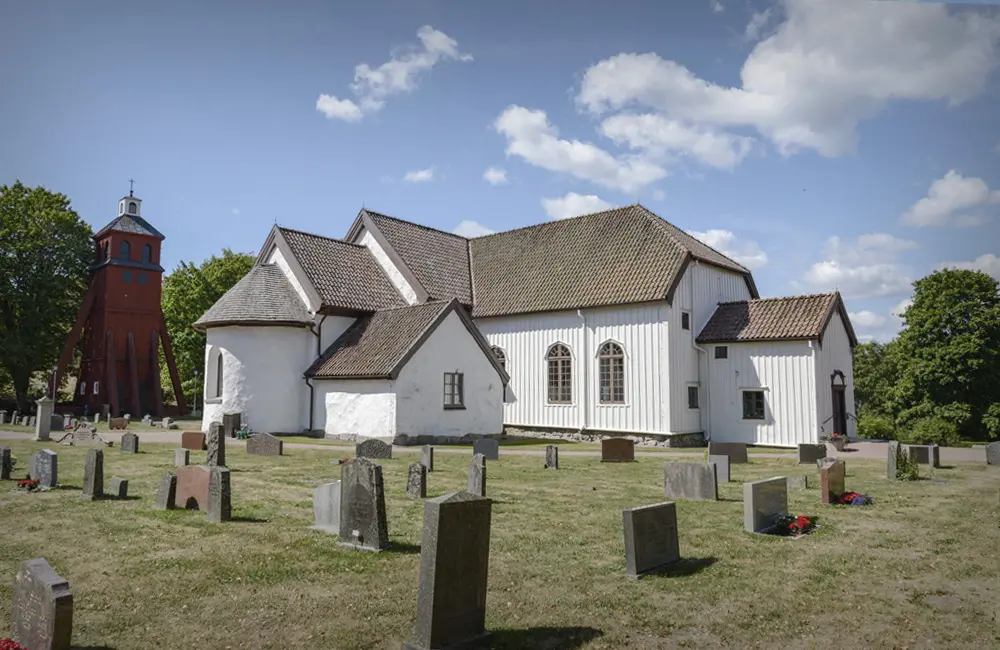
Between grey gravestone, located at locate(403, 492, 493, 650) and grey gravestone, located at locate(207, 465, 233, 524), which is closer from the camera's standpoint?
grey gravestone, located at locate(403, 492, 493, 650)

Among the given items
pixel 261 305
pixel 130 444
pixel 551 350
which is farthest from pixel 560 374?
pixel 130 444

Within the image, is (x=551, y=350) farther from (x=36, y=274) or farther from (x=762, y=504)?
(x=36, y=274)

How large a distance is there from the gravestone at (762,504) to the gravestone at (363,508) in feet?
16.7

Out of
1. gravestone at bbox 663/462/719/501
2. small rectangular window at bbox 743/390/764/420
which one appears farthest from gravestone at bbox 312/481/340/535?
small rectangular window at bbox 743/390/764/420

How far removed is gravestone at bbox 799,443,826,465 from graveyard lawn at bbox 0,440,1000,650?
20.6ft

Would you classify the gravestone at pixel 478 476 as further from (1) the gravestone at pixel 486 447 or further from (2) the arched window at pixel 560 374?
(2) the arched window at pixel 560 374

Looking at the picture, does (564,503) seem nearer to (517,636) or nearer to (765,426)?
(517,636)

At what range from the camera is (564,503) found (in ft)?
40.6

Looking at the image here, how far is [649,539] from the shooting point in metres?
7.91

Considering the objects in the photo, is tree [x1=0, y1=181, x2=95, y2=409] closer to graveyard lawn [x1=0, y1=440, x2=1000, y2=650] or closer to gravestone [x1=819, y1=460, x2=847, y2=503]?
graveyard lawn [x1=0, y1=440, x2=1000, y2=650]

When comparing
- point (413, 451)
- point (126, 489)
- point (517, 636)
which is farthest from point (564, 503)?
point (413, 451)

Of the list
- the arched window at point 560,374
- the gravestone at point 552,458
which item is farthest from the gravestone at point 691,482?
the arched window at point 560,374

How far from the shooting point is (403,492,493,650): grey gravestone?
5.58m

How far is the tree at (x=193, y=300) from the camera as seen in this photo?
172 feet
